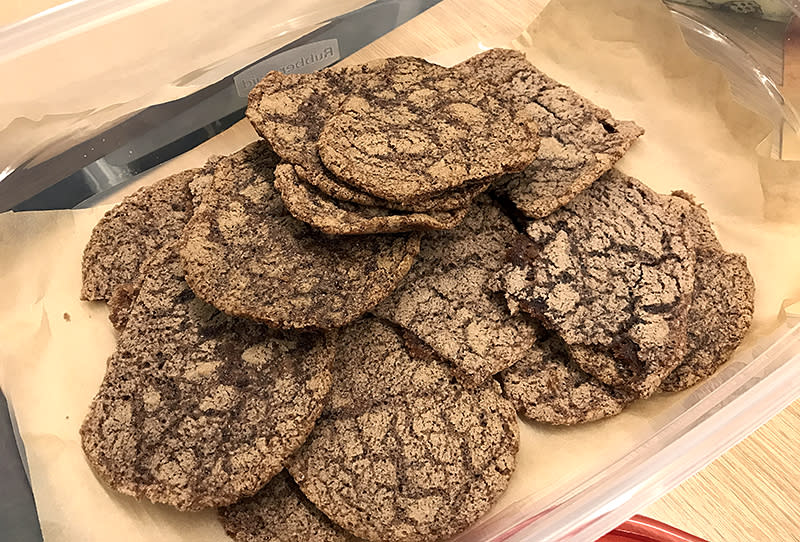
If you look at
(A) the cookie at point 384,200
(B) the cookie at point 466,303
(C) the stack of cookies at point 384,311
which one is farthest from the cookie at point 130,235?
(B) the cookie at point 466,303

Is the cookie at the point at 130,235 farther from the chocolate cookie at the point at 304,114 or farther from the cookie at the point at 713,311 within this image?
the cookie at the point at 713,311

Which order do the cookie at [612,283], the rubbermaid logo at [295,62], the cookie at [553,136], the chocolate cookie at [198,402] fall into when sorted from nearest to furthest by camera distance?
1. the chocolate cookie at [198,402]
2. the cookie at [612,283]
3. the cookie at [553,136]
4. the rubbermaid logo at [295,62]

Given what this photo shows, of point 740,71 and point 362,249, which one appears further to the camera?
point 740,71

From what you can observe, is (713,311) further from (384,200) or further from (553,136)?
(384,200)

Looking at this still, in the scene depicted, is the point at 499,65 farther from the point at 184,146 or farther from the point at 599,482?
the point at 599,482

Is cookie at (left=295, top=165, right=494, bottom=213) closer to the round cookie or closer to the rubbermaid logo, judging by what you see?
the round cookie

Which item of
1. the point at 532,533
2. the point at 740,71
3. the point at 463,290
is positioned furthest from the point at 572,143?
the point at 532,533

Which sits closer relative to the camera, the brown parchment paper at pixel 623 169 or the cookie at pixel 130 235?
the brown parchment paper at pixel 623 169

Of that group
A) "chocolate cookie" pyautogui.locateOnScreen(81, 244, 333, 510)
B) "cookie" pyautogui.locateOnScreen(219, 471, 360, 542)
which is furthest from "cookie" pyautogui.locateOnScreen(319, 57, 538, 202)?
"cookie" pyautogui.locateOnScreen(219, 471, 360, 542)
